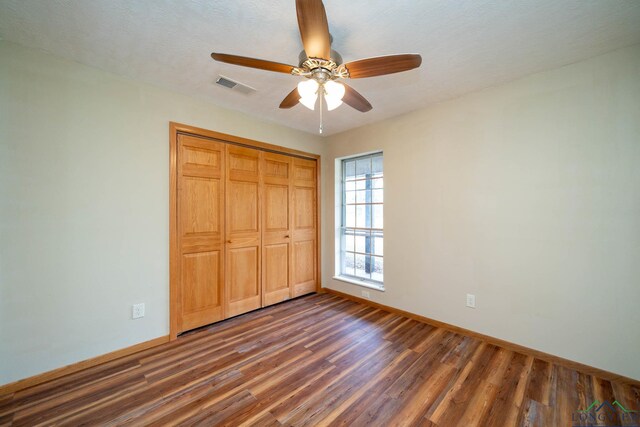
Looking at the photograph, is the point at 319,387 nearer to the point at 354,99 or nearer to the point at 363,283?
the point at 363,283

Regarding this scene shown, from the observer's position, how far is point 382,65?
157 centimetres

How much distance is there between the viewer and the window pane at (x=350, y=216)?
159 inches

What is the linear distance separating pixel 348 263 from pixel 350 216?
79cm

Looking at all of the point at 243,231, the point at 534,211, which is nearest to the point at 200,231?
the point at 243,231

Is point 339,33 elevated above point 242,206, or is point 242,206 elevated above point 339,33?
point 339,33

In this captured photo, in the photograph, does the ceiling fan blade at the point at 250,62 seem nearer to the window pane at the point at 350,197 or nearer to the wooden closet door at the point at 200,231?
the wooden closet door at the point at 200,231

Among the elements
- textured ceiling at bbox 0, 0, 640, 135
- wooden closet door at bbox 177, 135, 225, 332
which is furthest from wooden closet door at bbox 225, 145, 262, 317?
textured ceiling at bbox 0, 0, 640, 135

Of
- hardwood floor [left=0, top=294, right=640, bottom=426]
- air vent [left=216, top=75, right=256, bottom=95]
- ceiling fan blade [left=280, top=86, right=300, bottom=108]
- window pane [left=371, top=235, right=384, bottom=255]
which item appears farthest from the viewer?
window pane [left=371, top=235, right=384, bottom=255]

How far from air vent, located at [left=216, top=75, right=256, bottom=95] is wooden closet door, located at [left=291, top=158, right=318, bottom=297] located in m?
1.36

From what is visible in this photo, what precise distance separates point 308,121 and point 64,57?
2.40m

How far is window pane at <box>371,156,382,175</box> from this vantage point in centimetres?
370

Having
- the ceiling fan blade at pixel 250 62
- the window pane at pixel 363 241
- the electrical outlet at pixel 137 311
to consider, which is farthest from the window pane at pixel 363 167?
the electrical outlet at pixel 137 311

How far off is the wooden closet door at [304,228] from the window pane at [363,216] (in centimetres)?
70

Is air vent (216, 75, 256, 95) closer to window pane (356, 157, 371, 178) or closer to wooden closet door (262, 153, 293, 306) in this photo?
wooden closet door (262, 153, 293, 306)
